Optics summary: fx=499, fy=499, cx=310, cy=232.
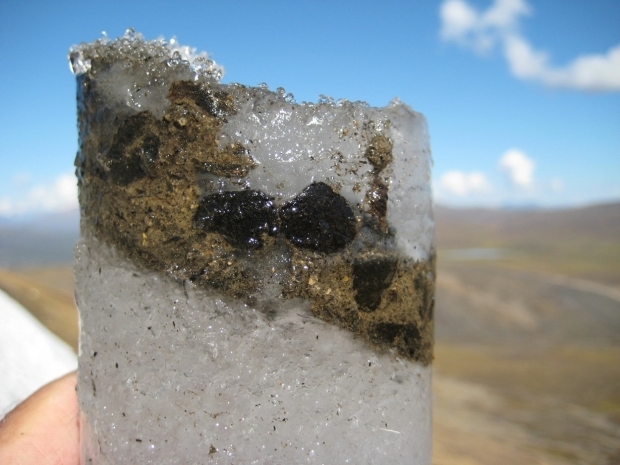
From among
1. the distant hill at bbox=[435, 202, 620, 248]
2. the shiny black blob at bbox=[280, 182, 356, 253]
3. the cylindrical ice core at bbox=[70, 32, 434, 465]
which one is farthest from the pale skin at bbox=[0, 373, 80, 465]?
the distant hill at bbox=[435, 202, 620, 248]

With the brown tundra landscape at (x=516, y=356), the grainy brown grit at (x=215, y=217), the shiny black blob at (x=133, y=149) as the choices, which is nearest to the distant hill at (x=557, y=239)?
the brown tundra landscape at (x=516, y=356)

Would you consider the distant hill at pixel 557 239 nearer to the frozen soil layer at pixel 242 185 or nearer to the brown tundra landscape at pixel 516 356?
the brown tundra landscape at pixel 516 356

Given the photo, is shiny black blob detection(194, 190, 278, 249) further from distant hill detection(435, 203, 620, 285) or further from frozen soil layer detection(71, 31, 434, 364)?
distant hill detection(435, 203, 620, 285)

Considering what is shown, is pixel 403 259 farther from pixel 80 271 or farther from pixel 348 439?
pixel 80 271

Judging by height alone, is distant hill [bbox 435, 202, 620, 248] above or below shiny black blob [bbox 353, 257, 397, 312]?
above

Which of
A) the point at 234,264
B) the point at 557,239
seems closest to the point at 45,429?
the point at 234,264

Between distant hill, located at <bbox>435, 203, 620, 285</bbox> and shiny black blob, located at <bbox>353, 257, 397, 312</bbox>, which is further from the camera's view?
distant hill, located at <bbox>435, 203, 620, 285</bbox>

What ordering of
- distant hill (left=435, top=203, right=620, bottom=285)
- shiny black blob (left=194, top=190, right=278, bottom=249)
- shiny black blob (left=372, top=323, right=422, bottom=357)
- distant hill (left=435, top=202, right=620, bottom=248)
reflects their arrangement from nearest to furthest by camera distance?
shiny black blob (left=194, top=190, right=278, bottom=249), shiny black blob (left=372, top=323, right=422, bottom=357), distant hill (left=435, top=203, right=620, bottom=285), distant hill (left=435, top=202, right=620, bottom=248)

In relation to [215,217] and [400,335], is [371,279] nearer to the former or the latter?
[400,335]
